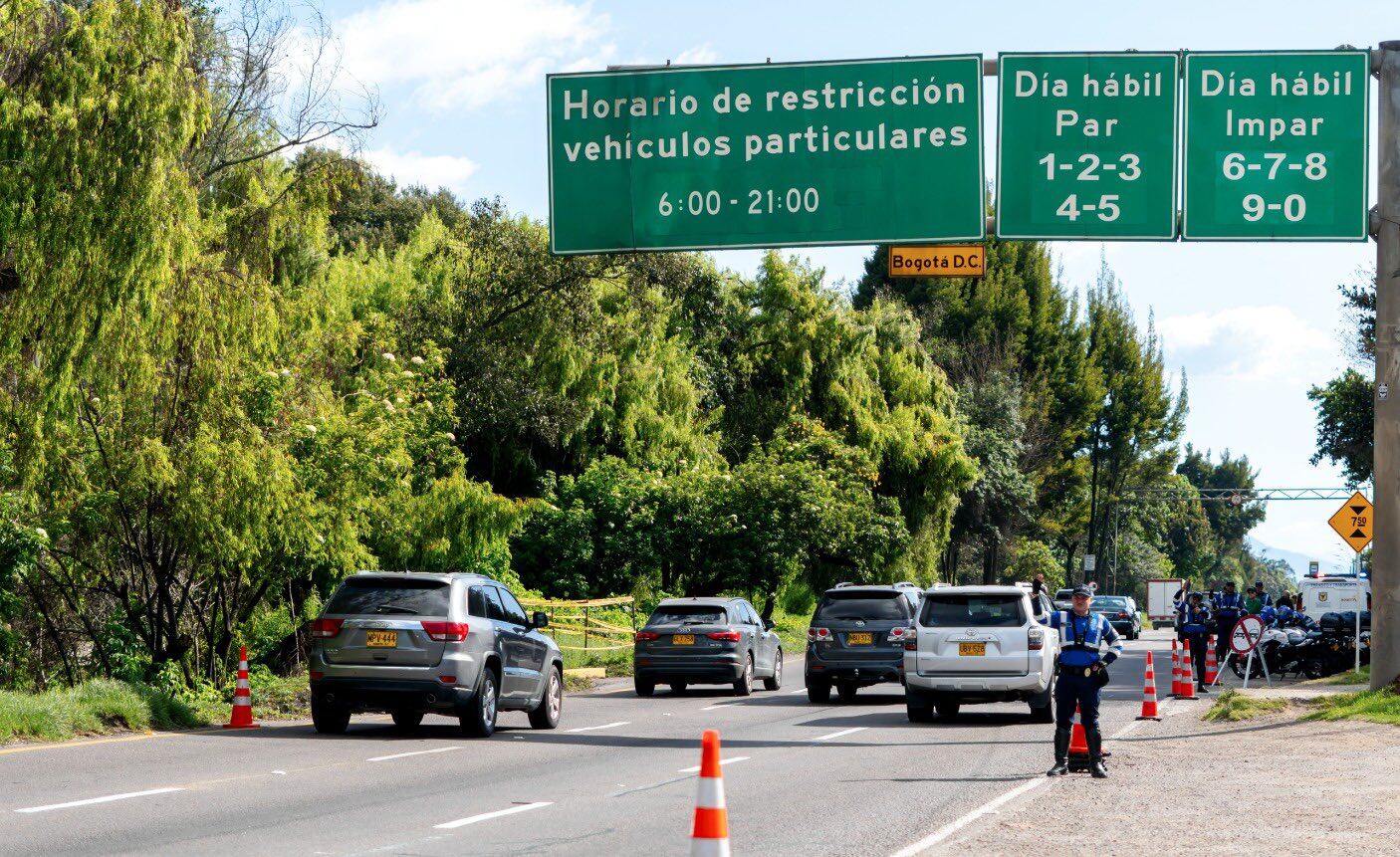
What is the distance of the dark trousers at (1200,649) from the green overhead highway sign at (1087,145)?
39.6 ft

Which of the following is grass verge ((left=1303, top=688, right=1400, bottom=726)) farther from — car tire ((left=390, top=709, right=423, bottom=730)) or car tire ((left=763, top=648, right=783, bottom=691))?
car tire ((left=390, top=709, right=423, bottom=730))

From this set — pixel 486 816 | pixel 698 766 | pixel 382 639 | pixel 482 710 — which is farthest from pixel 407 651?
pixel 486 816

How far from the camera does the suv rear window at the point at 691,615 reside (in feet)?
91.8

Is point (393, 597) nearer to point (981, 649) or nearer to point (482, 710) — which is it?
point (482, 710)

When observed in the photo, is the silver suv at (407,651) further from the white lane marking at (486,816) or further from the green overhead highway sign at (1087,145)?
the green overhead highway sign at (1087,145)

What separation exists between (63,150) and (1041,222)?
434 inches

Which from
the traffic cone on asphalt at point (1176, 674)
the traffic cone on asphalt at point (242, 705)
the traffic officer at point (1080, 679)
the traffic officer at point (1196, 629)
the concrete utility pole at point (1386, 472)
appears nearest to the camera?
the traffic officer at point (1080, 679)

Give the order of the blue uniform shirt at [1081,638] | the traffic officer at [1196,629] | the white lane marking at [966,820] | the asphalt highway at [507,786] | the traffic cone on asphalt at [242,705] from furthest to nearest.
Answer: the traffic officer at [1196,629] < the traffic cone on asphalt at [242,705] < the blue uniform shirt at [1081,638] < the asphalt highway at [507,786] < the white lane marking at [966,820]

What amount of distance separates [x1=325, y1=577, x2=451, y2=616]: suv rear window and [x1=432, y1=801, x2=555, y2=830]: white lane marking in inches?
236

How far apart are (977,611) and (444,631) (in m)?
6.98

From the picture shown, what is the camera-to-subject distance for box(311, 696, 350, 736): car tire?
62.6 feet

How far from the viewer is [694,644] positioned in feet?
91.4

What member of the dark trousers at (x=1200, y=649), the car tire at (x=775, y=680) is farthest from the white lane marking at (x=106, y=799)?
the dark trousers at (x=1200, y=649)

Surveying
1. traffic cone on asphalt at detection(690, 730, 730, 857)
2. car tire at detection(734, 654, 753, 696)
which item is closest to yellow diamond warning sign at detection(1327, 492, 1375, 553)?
car tire at detection(734, 654, 753, 696)
